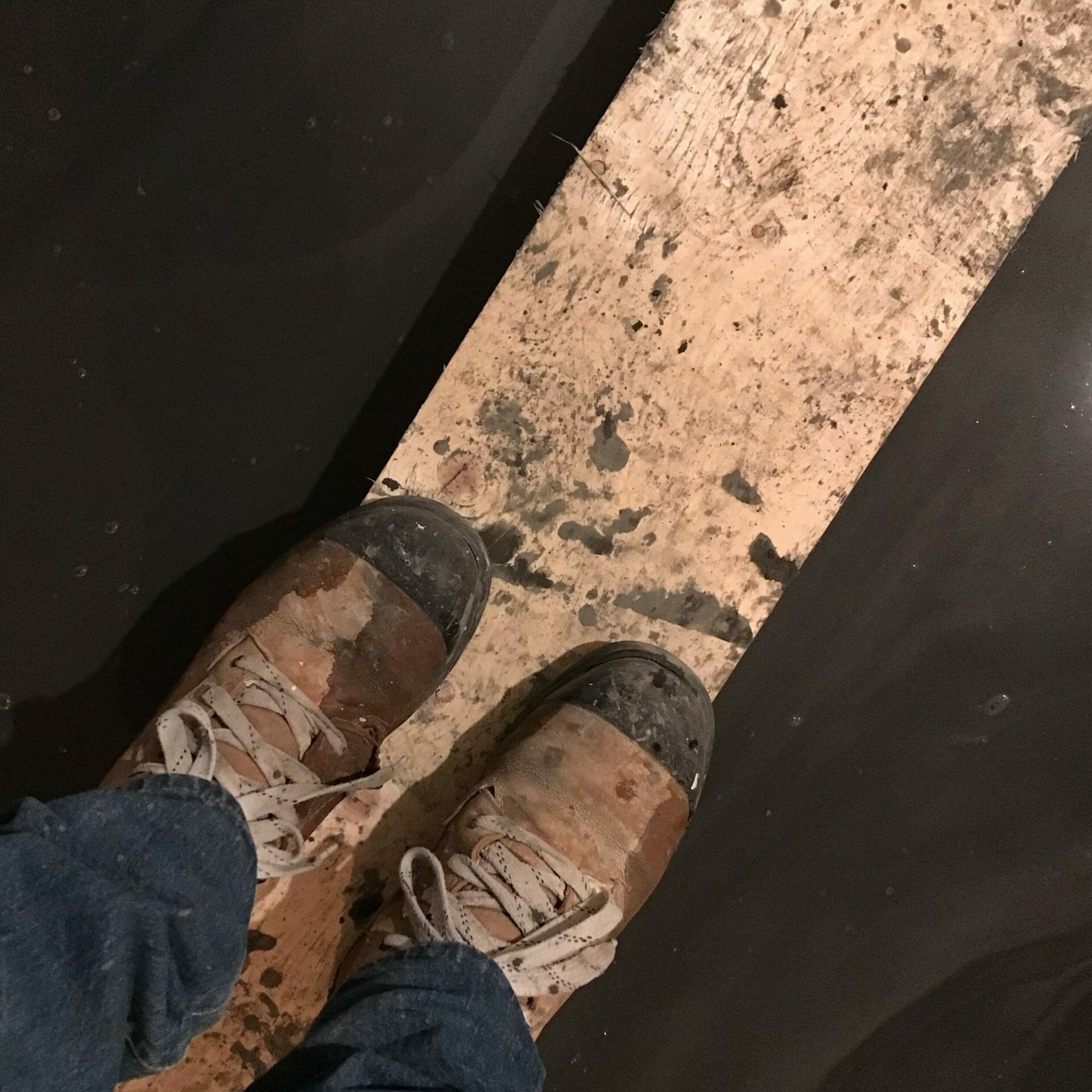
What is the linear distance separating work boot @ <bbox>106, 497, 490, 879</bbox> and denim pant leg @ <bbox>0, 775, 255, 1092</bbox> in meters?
0.12

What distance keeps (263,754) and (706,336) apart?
0.64m

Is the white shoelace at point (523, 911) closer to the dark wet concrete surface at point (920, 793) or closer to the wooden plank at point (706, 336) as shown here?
the wooden plank at point (706, 336)

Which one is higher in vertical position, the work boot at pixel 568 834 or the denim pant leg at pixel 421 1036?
the work boot at pixel 568 834

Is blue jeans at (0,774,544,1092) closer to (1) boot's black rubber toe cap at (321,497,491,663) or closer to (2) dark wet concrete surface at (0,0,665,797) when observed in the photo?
(1) boot's black rubber toe cap at (321,497,491,663)

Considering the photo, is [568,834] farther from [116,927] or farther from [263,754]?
[116,927]

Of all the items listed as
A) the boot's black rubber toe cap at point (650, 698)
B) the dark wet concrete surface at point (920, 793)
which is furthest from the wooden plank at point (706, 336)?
the dark wet concrete surface at point (920, 793)

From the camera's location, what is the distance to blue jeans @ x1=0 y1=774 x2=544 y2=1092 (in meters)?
0.51

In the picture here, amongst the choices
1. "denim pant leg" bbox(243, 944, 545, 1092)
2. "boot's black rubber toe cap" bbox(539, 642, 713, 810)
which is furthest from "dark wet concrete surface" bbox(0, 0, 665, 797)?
"denim pant leg" bbox(243, 944, 545, 1092)

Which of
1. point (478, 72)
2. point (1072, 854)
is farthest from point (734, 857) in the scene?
point (478, 72)

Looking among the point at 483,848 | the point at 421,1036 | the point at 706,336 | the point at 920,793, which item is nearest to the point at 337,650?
the point at 483,848

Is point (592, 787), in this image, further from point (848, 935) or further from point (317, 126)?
point (317, 126)

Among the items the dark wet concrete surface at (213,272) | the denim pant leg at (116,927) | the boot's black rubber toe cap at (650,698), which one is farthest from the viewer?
the dark wet concrete surface at (213,272)

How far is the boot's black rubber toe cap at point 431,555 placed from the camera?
83cm

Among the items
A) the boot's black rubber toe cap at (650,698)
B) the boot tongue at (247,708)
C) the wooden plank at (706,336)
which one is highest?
the wooden plank at (706,336)
